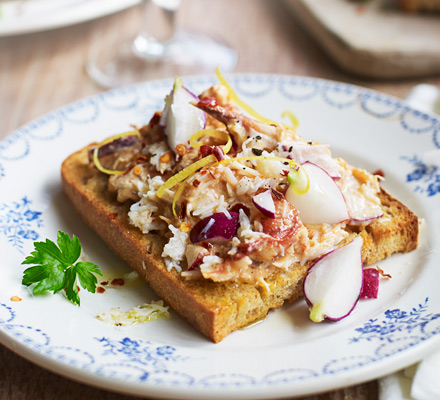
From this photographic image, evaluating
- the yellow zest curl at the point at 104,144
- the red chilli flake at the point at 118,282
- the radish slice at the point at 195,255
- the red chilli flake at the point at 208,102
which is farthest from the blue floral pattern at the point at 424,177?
the red chilli flake at the point at 118,282

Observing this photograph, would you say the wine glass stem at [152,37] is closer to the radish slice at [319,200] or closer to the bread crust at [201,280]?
the bread crust at [201,280]

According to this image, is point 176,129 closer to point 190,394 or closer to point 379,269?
point 379,269

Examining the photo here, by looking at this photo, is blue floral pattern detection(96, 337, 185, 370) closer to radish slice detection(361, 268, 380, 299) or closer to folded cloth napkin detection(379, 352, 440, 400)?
folded cloth napkin detection(379, 352, 440, 400)

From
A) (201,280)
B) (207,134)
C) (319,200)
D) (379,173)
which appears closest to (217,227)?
(201,280)

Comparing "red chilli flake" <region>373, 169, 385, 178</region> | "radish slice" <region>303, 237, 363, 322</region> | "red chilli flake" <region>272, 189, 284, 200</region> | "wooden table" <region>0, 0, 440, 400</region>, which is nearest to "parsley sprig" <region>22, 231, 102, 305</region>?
"red chilli flake" <region>272, 189, 284, 200</region>

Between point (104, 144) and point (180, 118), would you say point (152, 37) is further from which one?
point (180, 118)

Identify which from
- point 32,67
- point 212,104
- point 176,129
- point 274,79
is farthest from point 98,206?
point 32,67

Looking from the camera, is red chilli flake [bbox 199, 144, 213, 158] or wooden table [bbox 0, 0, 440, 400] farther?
wooden table [bbox 0, 0, 440, 400]
